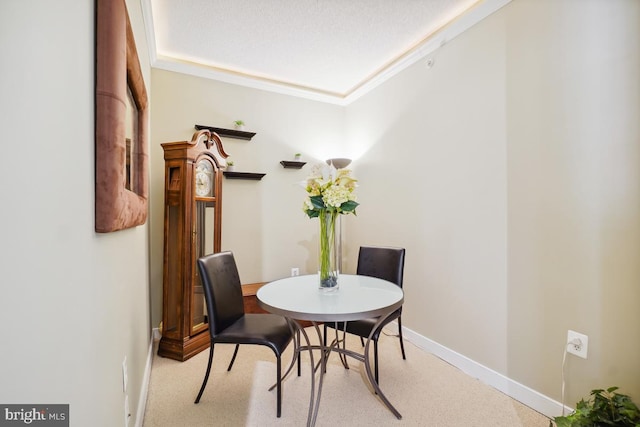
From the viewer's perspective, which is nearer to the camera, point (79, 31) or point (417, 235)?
point (79, 31)

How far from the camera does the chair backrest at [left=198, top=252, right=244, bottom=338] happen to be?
6.09 feet

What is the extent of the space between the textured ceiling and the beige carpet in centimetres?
261

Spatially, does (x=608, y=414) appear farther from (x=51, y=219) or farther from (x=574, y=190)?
(x=51, y=219)

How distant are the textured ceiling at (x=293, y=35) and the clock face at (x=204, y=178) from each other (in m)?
1.08

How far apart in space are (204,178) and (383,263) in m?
1.70

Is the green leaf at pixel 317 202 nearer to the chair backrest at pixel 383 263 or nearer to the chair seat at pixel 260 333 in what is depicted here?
the chair seat at pixel 260 333

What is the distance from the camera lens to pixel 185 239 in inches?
96.7

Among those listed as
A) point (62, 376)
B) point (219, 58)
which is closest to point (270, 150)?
point (219, 58)

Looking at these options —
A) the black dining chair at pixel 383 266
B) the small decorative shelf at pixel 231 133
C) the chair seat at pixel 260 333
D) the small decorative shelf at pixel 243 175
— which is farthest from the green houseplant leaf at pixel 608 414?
the small decorative shelf at pixel 231 133

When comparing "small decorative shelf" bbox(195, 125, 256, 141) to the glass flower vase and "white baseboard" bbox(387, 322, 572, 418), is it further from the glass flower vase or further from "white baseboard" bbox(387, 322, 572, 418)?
"white baseboard" bbox(387, 322, 572, 418)

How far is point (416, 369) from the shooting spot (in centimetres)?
234

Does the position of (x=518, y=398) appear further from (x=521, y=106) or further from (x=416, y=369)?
(x=521, y=106)

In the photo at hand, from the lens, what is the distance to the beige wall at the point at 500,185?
1.56 metres

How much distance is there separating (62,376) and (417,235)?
8.47 ft
